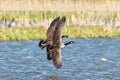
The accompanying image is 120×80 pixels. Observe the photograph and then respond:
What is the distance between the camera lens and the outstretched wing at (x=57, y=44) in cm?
1356

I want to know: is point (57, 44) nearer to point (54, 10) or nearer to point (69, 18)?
point (69, 18)

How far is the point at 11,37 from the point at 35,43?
1211mm

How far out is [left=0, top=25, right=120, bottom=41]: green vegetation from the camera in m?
24.3

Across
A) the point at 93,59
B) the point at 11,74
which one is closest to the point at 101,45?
the point at 93,59

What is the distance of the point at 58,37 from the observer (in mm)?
13711

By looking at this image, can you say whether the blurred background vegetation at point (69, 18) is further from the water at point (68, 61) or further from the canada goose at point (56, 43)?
the canada goose at point (56, 43)

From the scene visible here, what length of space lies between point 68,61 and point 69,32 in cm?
744

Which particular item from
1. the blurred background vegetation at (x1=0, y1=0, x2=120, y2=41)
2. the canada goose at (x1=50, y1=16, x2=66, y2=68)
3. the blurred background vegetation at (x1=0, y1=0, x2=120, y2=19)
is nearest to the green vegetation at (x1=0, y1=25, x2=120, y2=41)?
the blurred background vegetation at (x1=0, y1=0, x2=120, y2=41)

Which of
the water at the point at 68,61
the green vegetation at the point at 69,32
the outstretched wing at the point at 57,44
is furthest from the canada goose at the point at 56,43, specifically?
the green vegetation at the point at 69,32

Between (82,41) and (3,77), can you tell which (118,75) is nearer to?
(3,77)

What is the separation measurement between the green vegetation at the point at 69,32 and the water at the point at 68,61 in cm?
40

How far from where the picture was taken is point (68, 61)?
733 inches

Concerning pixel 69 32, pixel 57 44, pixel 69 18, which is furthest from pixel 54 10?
pixel 57 44

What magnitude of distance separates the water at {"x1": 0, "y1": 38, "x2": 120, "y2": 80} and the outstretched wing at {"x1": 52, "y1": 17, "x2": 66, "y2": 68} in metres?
1.22
